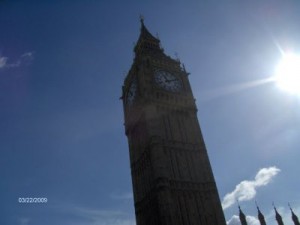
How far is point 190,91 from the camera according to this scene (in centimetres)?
5772

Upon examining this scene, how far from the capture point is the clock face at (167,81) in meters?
56.3

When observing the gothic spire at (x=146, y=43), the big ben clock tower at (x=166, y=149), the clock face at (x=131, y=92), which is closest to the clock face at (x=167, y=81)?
the big ben clock tower at (x=166, y=149)

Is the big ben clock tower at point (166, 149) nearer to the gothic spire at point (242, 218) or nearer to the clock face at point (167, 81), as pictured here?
the clock face at point (167, 81)

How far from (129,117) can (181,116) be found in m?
9.69

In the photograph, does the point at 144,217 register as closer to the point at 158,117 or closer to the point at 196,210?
the point at 196,210

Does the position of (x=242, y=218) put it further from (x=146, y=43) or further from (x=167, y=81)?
(x=146, y=43)

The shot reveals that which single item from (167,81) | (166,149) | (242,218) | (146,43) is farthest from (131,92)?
(242,218)

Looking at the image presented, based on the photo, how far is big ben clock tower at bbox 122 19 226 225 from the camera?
4306 cm

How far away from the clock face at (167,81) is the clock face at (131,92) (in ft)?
14.6

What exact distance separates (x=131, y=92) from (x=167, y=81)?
696cm

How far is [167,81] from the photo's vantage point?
57.4 meters

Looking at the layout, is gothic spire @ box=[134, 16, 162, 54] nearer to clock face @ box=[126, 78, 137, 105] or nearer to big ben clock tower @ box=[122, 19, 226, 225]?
big ben clock tower @ box=[122, 19, 226, 225]

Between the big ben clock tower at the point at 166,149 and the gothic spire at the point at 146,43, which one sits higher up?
the gothic spire at the point at 146,43

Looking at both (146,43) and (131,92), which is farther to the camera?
(146,43)
